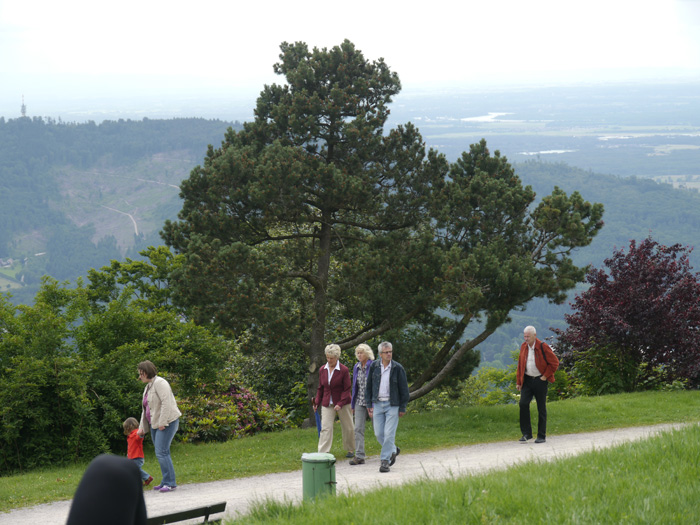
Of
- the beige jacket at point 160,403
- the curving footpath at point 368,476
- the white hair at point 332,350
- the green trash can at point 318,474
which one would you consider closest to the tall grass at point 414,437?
the curving footpath at point 368,476

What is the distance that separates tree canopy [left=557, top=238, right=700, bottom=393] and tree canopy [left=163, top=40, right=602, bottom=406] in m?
1.55

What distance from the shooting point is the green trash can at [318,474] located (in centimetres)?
766

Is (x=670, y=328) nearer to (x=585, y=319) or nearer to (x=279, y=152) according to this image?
(x=585, y=319)

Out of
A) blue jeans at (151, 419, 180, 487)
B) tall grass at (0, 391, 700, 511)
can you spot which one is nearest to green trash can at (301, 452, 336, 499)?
blue jeans at (151, 419, 180, 487)

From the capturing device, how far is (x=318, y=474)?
7.68 meters

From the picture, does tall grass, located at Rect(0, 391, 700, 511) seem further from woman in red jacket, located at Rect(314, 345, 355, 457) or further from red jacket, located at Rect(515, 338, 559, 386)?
red jacket, located at Rect(515, 338, 559, 386)

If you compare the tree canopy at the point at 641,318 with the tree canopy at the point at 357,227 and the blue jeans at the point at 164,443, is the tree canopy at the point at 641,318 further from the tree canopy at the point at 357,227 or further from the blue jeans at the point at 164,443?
the blue jeans at the point at 164,443

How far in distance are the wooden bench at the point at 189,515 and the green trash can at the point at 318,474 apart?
114 cm

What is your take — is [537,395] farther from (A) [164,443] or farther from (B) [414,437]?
(A) [164,443]

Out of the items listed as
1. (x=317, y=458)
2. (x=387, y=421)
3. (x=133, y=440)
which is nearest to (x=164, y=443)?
(x=133, y=440)

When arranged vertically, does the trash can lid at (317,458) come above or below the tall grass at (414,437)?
above

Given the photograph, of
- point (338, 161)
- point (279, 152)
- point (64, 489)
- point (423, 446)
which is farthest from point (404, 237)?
point (64, 489)

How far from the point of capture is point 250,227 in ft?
58.0

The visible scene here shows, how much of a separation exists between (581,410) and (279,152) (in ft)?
28.5
